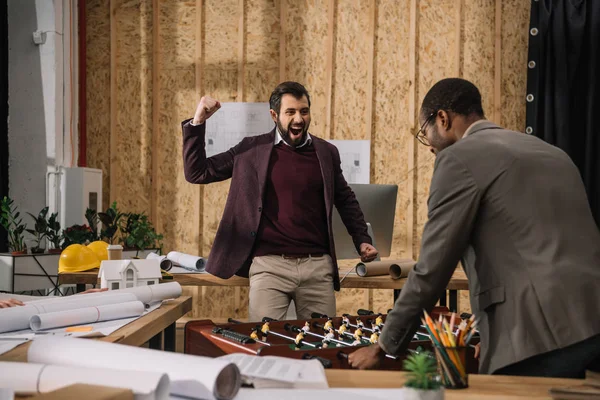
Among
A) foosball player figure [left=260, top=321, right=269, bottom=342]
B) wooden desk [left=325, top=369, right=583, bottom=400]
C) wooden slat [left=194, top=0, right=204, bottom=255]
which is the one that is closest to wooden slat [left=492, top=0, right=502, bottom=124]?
wooden slat [left=194, top=0, right=204, bottom=255]

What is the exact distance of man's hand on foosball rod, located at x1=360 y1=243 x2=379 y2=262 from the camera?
2960mm

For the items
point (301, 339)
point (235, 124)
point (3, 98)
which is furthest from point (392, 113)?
point (301, 339)

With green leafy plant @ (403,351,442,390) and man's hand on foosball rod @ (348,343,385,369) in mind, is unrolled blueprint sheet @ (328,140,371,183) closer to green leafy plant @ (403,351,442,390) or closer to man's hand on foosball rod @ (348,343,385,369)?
man's hand on foosball rod @ (348,343,385,369)

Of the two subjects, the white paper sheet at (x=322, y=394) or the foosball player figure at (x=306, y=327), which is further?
the foosball player figure at (x=306, y=327)

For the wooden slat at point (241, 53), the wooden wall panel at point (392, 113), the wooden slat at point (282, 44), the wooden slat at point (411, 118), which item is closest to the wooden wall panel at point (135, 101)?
the wooden slat at point (241, 53)

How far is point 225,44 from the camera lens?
544cm

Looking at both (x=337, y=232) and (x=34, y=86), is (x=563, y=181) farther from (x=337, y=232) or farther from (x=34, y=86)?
(x=34, y=86)

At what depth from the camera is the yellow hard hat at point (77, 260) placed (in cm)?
295

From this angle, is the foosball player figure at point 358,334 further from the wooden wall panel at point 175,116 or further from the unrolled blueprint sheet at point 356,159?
the wooden wall panel at point 175,116

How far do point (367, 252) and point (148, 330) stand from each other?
4.56 ft

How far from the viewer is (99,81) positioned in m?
5.56

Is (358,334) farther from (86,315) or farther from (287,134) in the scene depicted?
(287,134)

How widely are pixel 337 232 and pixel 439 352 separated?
1933 millimetres

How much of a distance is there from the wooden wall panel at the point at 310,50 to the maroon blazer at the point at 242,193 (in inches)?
93.7
